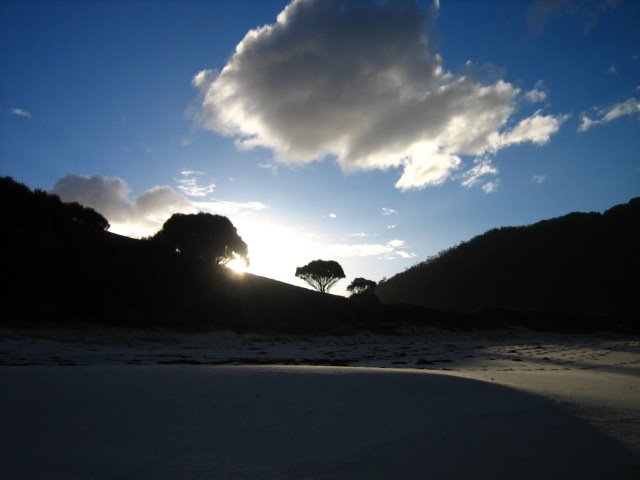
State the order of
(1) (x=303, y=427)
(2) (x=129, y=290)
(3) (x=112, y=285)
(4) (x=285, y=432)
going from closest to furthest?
1. (4) (x=285, y=432)
2. (1) (x=303, y=427)
3. (3) (x=112, y=285)
4. (2) (x=129, y=290)

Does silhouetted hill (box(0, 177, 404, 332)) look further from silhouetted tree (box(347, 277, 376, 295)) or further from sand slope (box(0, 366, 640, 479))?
silhouetted tree (box(347, 277, 376, 295))

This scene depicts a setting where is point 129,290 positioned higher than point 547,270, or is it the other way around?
point 547,270

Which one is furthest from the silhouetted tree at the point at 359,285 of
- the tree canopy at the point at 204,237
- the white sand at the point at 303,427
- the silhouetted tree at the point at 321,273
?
the white sand at the point at 303,427

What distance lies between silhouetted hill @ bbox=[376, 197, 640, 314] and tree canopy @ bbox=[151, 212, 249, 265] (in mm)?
35348

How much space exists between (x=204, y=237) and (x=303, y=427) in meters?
35.5

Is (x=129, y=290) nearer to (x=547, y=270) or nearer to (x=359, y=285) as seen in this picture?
(x=359, y=285)

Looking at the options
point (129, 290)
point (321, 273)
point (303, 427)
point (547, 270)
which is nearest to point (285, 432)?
point (303, 427)

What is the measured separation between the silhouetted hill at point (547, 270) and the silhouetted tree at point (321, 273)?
17.3 metres

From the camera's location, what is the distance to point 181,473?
2256 mm

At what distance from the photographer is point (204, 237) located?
36.9 m

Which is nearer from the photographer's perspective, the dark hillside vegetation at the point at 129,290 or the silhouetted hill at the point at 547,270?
the dark hillside vegetation at the point at 129,290

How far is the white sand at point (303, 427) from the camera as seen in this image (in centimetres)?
238

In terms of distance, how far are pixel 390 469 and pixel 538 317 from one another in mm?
36792

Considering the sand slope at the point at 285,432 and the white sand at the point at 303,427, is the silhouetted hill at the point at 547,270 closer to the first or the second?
the white sand at the point at 303,427
